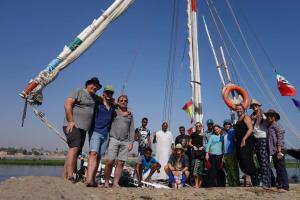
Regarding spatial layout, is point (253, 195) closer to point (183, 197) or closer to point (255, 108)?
point (183, 197)

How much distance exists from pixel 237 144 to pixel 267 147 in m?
0.87

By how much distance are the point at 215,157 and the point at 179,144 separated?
104 cm

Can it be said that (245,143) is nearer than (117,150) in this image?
No

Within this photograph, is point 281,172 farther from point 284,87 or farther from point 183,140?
point 284,87

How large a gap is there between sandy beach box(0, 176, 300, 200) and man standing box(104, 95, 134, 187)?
0.81 metres

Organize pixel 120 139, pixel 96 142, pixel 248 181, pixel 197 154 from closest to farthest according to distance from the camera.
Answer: pixel 96 142
pixel 120 139
pixel 248 181
pixel 197 154

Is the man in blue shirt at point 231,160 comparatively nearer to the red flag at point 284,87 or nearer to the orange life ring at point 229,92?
the orange life ring at point 229,92

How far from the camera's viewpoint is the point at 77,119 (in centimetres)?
621

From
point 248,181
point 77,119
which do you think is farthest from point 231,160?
point 77,119

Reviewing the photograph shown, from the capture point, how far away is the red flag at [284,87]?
46.3ft

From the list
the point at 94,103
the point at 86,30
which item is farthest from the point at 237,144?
the point at 86,30

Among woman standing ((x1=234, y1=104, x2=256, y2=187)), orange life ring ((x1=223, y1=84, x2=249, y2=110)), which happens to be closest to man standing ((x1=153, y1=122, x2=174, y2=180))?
woman standing ((x1=234, y1=104, x2=256, y2=187))

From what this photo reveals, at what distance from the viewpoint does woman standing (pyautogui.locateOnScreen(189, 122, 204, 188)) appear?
351 inches

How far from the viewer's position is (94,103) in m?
6.47
